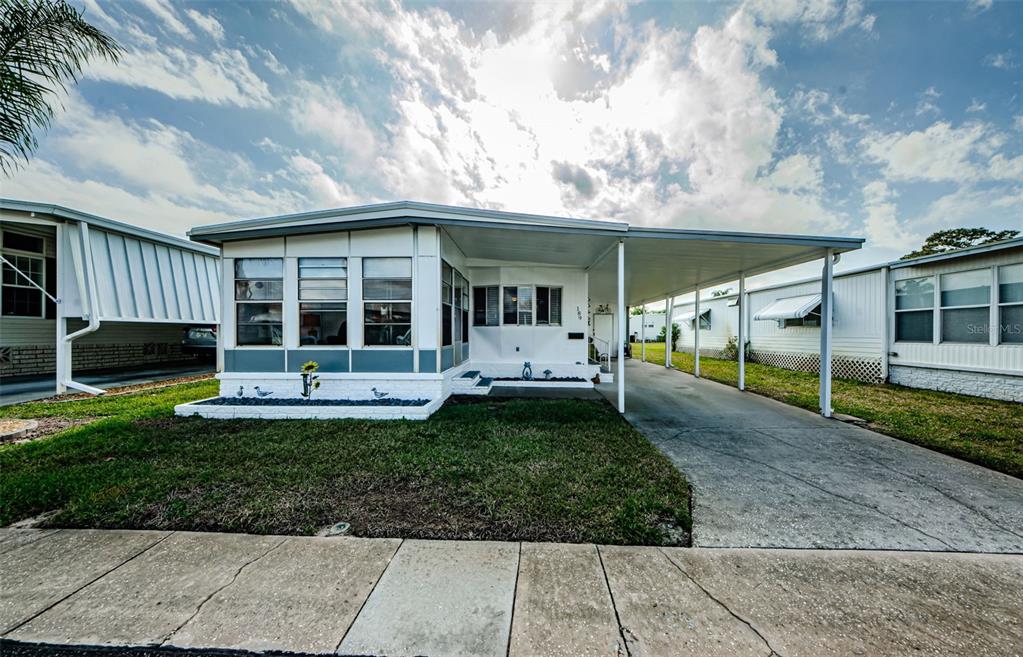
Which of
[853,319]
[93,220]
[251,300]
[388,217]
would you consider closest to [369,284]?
[388,217]

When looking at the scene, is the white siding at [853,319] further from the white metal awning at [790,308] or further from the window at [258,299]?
the window at [258,299]

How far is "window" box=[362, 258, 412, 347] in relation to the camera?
272 inches

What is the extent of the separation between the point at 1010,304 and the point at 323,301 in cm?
1450

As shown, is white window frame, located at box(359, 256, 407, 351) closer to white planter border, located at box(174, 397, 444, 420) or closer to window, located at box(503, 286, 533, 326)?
white planter border, located at box(174, 397, 444, 420)

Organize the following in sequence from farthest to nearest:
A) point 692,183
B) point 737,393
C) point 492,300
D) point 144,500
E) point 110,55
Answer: point 692,183, point 492,300, point 737,393, point 110,55, point 144,500

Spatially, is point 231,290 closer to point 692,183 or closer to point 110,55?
point 110,55

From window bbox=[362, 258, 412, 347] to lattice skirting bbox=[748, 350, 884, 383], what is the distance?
42.8ft

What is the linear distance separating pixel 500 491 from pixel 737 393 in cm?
827

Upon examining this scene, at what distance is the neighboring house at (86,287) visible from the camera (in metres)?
8.46

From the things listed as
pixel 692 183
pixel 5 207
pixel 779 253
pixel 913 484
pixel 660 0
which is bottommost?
pixel 913 484

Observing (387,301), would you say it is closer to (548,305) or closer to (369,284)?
(369,284)

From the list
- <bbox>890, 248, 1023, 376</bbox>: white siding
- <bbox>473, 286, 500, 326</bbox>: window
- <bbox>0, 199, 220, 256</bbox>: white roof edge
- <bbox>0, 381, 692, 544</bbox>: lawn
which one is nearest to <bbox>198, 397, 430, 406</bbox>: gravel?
<bbox>0, 381, 692, 544</bbox>: lawn

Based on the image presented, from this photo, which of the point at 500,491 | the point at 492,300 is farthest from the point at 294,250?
the point at 500,491

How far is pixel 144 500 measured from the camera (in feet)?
10.6
